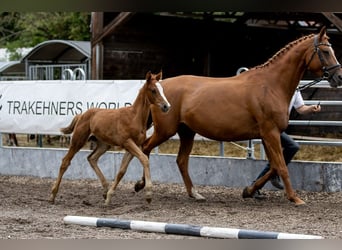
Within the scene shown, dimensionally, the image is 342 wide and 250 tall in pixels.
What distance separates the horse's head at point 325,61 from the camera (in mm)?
7355

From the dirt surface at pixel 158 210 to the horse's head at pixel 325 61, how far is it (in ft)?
4.99

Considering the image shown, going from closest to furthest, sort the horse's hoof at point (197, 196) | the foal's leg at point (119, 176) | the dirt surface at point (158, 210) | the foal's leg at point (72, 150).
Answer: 1. the dirt surface at point (158, 210)
2. the foal's leg at point (119, 176)
3. the foal's leg at point (72, 150)
4. the horse's hoof at point (197, 196)

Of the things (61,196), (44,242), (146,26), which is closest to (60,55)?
(146,26)

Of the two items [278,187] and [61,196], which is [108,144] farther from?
[278,187]

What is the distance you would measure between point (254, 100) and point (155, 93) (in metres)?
1.21

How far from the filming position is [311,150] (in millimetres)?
12984

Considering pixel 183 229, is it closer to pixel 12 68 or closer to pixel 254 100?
pixel 254 100

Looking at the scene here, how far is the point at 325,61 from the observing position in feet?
24.2

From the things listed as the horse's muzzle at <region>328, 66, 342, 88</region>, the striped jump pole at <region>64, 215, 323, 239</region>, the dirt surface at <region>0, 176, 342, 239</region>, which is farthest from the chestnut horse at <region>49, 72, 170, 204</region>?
the horse's muzzle at <region>328, 66, 342, 88</region>

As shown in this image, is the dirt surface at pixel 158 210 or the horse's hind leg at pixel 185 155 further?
the horse's hind leg at pixel 185 155

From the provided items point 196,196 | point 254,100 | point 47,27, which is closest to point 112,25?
point 196,196

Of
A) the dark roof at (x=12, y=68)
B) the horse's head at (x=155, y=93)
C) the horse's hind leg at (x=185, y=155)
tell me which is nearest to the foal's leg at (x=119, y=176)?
the horse's head at (x=155, y=93)

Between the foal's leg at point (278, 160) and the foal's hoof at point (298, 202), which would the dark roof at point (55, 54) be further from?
the foal's hoof at point (298, 202)

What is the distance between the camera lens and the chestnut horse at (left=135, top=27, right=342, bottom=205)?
7.52 m
